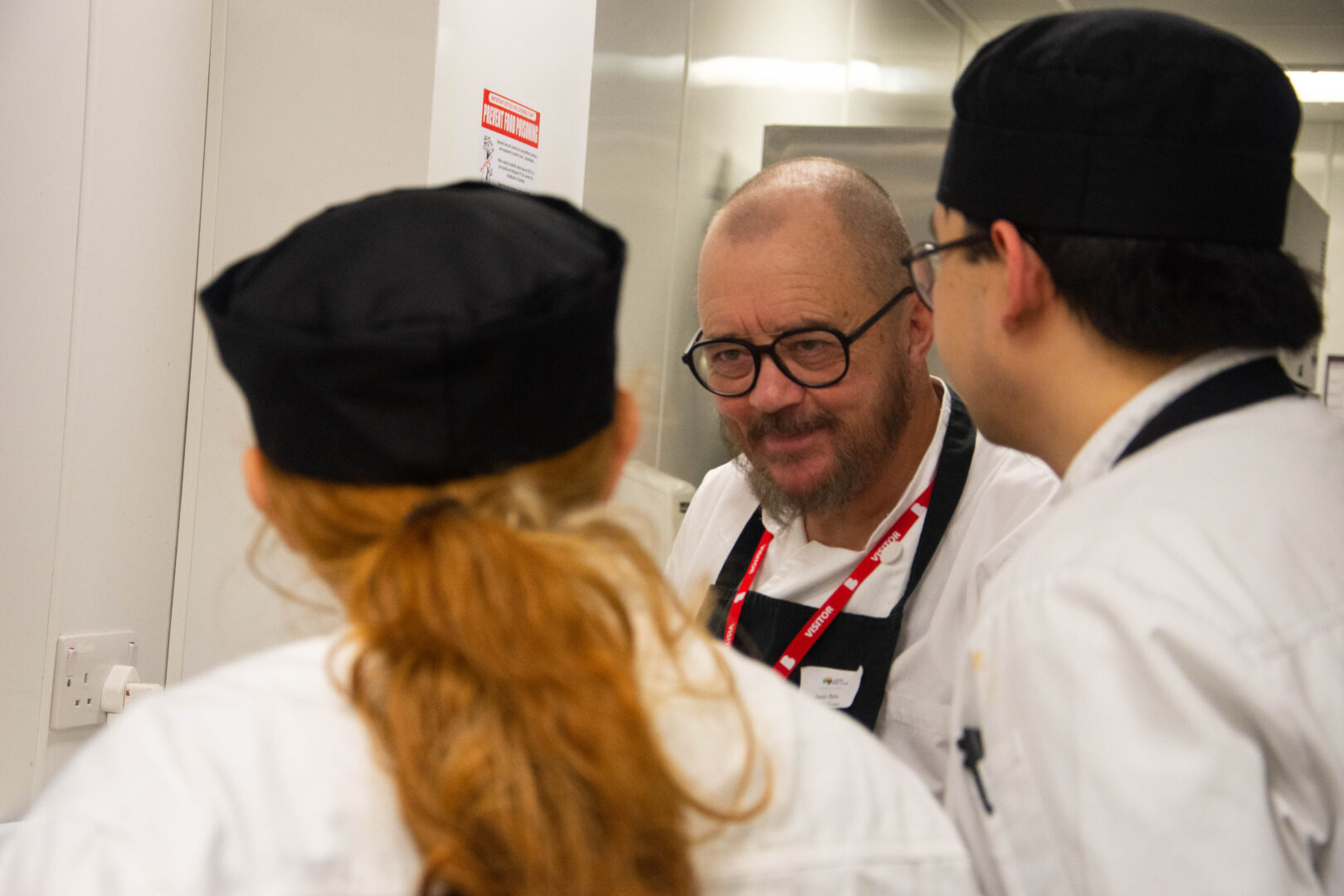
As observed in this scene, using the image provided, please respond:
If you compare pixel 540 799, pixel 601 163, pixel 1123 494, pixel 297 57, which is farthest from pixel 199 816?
pixel 601 163

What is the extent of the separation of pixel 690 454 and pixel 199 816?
8.64ft

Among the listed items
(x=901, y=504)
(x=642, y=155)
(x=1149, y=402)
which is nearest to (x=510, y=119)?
(x=642, y=155)

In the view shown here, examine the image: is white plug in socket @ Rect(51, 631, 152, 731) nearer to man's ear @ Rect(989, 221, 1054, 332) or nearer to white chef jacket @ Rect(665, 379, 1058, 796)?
white chef jacket @ Rect(665, 379, 1058, 796)

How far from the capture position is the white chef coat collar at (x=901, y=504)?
178 centimetres

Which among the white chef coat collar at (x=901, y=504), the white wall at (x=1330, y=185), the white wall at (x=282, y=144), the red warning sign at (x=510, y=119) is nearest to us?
the white chef coat collar at (x=901, y=504)

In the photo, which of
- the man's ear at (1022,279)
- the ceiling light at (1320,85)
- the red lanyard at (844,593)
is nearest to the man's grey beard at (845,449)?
the red lanyard at (844,593)

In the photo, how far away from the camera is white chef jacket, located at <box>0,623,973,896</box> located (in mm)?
606

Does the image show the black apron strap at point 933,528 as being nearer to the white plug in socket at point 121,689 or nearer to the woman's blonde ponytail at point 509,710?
the woman's blonde ponytail at point 509,710

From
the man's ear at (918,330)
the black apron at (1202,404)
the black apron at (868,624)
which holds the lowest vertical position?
the black apron at (868,624)

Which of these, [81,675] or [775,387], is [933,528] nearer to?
[775,387]

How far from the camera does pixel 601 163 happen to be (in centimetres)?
270

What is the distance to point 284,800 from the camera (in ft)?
2.07

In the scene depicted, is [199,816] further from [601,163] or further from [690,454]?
[690,454]

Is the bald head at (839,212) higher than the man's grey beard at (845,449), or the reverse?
the bald head at (839,212)
